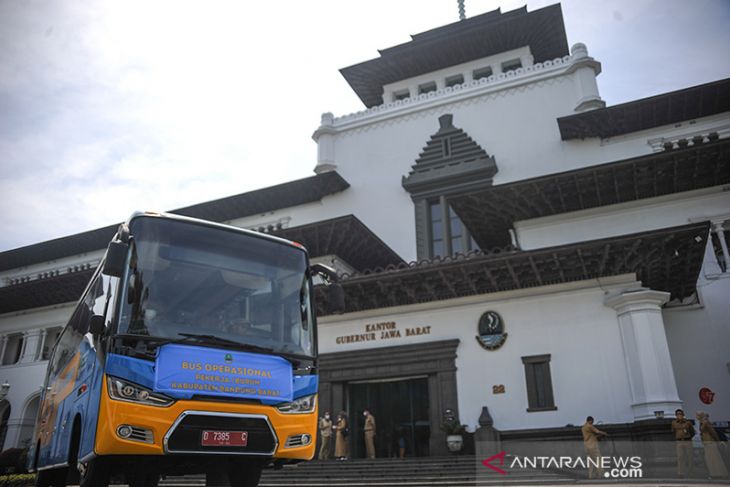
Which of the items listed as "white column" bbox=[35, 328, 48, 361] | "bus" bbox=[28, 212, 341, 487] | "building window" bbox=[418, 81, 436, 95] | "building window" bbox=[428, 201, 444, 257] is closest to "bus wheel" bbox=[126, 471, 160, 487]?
"bus" bbox=[28, 212, 341, 487]

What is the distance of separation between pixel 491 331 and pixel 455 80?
1618 centimetres

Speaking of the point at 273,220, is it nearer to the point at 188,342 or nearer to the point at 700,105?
the point at 700,105

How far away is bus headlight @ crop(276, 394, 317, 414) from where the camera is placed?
6.78 metres

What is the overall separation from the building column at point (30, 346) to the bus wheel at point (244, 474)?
2388 cm

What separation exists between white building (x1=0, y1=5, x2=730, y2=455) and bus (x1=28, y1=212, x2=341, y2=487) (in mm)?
9015

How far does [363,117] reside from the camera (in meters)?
27.0

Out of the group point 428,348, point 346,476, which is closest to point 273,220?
point 428,348

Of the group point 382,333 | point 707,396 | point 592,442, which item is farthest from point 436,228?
point 592,442

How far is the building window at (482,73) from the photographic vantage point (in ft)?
91.4

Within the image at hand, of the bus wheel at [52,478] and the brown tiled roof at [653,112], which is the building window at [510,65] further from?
the bus wheel at [52,478]

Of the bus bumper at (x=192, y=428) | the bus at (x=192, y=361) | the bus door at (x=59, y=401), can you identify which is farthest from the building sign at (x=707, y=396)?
Result: the bus door at (x=59, y=401)

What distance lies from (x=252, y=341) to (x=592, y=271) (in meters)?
11.2

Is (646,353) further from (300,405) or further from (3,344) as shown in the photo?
(3,344)

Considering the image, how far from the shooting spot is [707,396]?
16234mm
